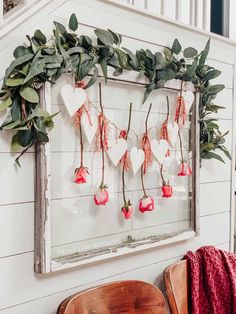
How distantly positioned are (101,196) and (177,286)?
0.52 meters

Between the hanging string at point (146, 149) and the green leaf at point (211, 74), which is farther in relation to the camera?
the green leaf at point (211, 74)

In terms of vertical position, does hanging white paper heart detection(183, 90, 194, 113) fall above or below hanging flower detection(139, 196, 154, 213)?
above

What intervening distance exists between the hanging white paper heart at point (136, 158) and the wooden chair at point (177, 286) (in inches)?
17.0

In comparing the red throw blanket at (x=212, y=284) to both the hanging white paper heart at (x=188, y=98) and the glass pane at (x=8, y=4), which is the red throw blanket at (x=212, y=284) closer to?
the hanging white paper heart at (x=188, y=98)

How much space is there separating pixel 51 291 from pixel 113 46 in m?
0.88

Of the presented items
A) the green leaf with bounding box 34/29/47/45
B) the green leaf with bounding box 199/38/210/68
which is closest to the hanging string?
the green leaf with bounding box 199/38/210/68

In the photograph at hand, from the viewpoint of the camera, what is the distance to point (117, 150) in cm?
149

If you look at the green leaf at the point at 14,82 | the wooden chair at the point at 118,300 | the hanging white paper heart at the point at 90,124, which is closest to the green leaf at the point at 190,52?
the hanging white paper heart at the point at 90,124

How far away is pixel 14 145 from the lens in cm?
125

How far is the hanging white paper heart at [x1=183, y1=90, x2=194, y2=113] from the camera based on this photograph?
67.5 inches

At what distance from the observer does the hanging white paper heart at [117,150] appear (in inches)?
58.5

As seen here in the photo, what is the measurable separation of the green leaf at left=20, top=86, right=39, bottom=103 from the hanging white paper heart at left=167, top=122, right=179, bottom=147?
2.04 ft

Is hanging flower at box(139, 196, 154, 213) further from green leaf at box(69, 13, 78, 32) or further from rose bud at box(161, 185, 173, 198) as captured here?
green leaf at box(69, 13, 78, 32)

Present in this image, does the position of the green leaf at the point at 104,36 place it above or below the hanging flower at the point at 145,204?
above
